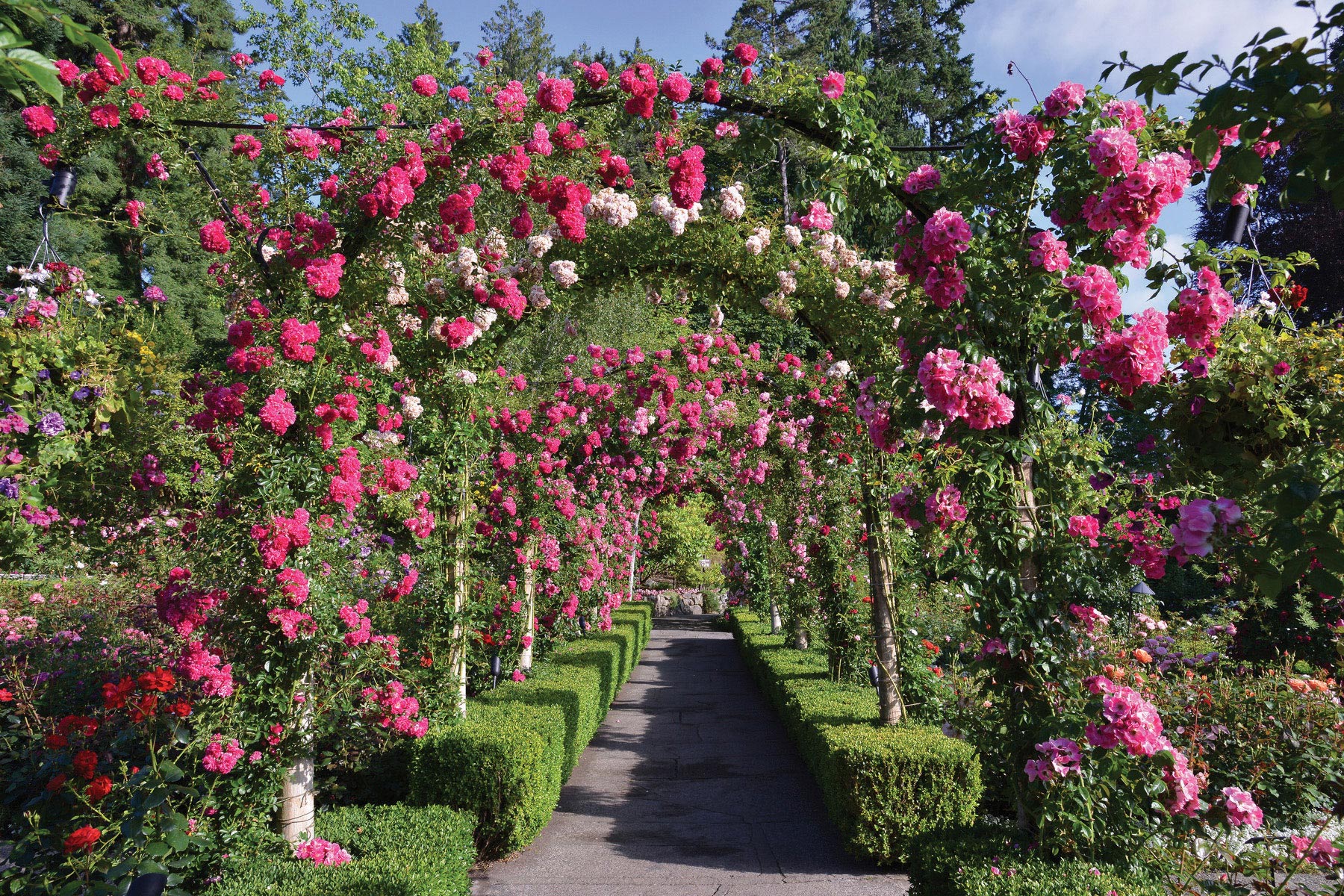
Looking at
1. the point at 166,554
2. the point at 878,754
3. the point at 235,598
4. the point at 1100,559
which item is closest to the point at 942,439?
the point at 1100,559

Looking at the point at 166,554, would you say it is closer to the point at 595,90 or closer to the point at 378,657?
the point at 378,657

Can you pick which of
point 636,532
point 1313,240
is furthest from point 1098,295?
point 1313,240

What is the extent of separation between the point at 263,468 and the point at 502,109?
2059mm

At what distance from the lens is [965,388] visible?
9.23ft

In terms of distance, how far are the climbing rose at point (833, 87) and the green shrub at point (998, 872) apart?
11.2ft

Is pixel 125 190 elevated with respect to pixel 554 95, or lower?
elevated

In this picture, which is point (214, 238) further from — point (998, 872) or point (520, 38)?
point (520, 38)

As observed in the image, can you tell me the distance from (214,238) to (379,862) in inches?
116

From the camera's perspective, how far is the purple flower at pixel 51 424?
12.2ft

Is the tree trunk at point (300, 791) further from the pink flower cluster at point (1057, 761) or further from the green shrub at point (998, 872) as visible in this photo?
the pink flower cluster at point (1057, 761)

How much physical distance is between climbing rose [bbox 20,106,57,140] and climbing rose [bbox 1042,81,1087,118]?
4045 millimetres

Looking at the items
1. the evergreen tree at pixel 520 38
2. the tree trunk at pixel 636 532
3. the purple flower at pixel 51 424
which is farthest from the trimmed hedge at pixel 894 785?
the evergreen tree at pixel 520 38

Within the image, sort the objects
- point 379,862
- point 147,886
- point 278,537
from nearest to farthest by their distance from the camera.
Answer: point 147,886 < point 278,537 < point 379,862

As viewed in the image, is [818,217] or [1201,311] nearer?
[1201,311]
